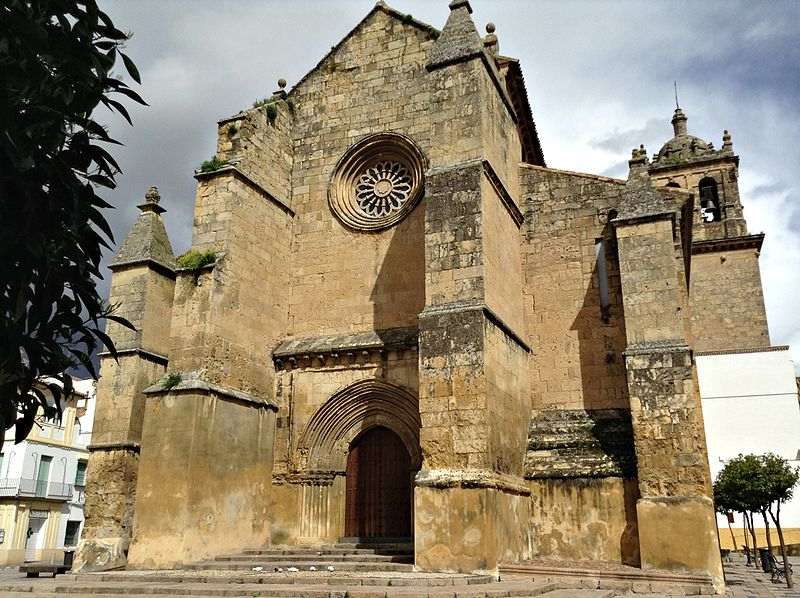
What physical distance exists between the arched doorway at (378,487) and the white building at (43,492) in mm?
17682

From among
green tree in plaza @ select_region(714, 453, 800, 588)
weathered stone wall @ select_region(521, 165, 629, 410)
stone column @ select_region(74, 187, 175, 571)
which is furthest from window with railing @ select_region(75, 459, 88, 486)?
green tree in plaza @ select_region(714, 453, 800, 588)

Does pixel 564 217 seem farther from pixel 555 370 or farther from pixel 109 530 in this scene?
pixel 109 530

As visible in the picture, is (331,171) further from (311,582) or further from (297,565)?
(311,582)

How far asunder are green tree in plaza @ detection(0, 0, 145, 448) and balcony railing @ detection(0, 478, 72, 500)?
28281mm

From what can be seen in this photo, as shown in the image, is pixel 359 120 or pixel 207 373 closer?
pixel 207 373

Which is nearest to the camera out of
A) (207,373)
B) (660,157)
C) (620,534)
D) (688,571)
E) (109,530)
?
(688,571)

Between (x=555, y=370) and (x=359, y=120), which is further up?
(x=359, y=120)

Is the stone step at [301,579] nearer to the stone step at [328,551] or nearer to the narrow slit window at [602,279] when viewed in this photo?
the stone step at [328,551]

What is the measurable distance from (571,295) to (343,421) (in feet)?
15.8

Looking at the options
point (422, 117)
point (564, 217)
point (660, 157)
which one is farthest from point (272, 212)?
point (660, 157)

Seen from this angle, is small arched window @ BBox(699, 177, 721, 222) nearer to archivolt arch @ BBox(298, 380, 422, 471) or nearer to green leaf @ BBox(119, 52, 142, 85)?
archivolt arch @ BBox(298, 380, 422, 471)

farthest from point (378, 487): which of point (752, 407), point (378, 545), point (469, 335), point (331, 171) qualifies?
point (752, 407)

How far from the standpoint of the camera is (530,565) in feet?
34.1

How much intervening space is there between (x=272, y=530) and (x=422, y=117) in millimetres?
8332
